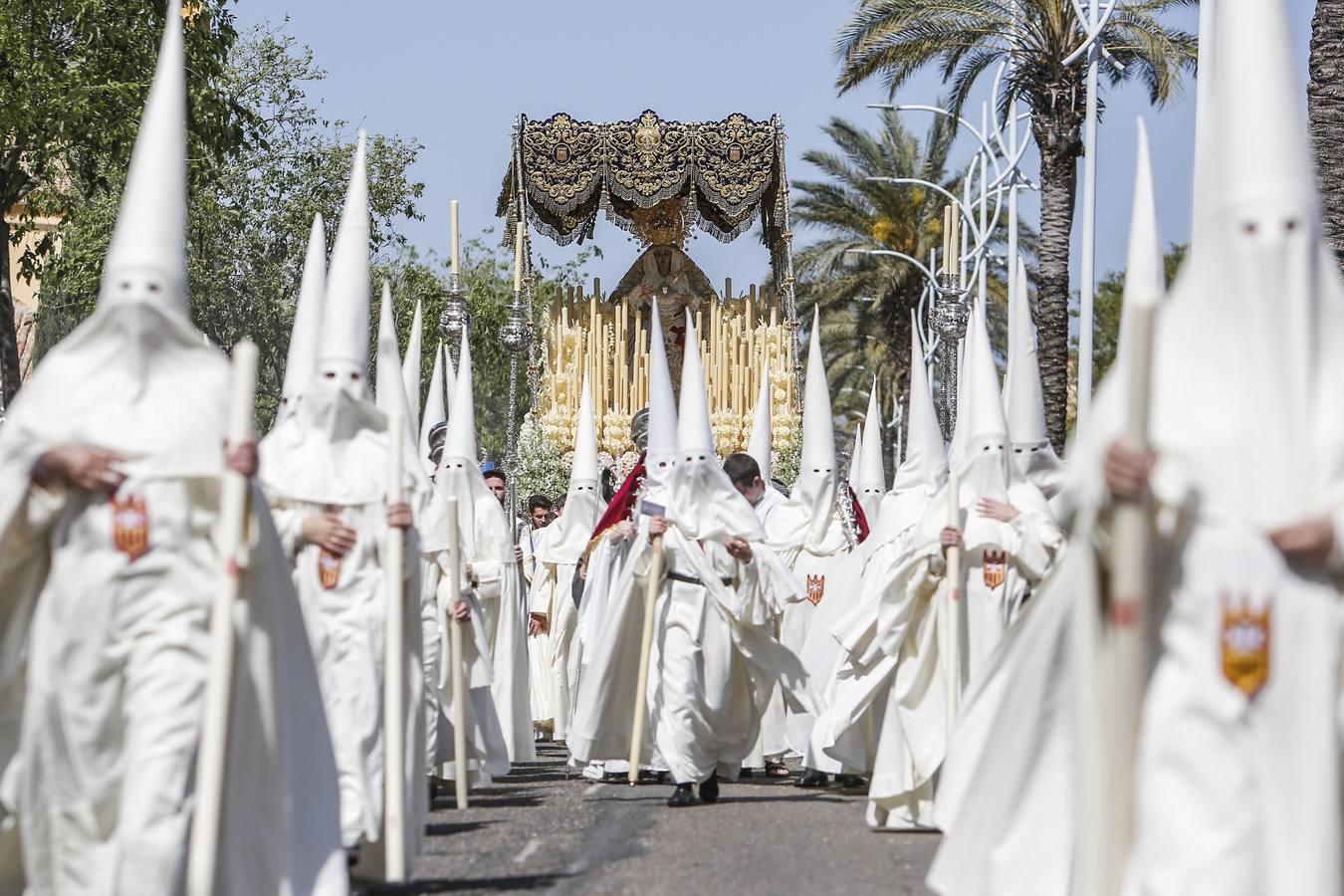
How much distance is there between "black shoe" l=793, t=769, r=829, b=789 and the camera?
15828mm

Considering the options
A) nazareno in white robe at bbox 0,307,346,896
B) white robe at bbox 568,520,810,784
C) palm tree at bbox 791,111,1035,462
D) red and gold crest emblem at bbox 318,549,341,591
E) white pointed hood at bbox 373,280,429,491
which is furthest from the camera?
→ palm tree at bbox 791,111,1035,462

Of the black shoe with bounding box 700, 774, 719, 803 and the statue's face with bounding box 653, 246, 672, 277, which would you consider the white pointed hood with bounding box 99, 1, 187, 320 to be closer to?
the black shoe with bounding box 700, 774, 719, 803

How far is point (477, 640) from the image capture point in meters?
14.9

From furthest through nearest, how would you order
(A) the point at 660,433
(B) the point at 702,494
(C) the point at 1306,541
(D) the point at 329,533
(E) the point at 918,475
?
(E) the point at 918,475, (A) the point at 660,433, (B) the point at 702,494, (D) the point at 329,533, (C) the point at 1306,541

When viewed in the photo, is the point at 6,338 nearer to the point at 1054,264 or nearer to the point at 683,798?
the point at 683,798

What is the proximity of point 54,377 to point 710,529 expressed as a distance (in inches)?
285

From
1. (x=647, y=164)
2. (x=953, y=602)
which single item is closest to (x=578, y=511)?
(x=953, y=602)

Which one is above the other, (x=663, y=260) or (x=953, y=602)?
(x=663, y=260)

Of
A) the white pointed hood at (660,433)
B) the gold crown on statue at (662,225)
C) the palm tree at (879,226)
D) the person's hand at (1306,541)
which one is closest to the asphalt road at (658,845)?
the white pointed hood at (660,433)

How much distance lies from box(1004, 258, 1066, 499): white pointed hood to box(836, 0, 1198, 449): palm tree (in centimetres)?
1659

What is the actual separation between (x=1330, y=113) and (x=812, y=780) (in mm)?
5606

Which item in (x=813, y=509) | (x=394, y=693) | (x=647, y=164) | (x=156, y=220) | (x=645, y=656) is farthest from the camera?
(x=647, y=164)

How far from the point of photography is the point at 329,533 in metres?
9.88

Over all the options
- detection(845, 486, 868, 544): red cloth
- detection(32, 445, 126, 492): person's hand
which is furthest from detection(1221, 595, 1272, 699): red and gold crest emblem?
detection(845, 486, 868, 544): red cloth
